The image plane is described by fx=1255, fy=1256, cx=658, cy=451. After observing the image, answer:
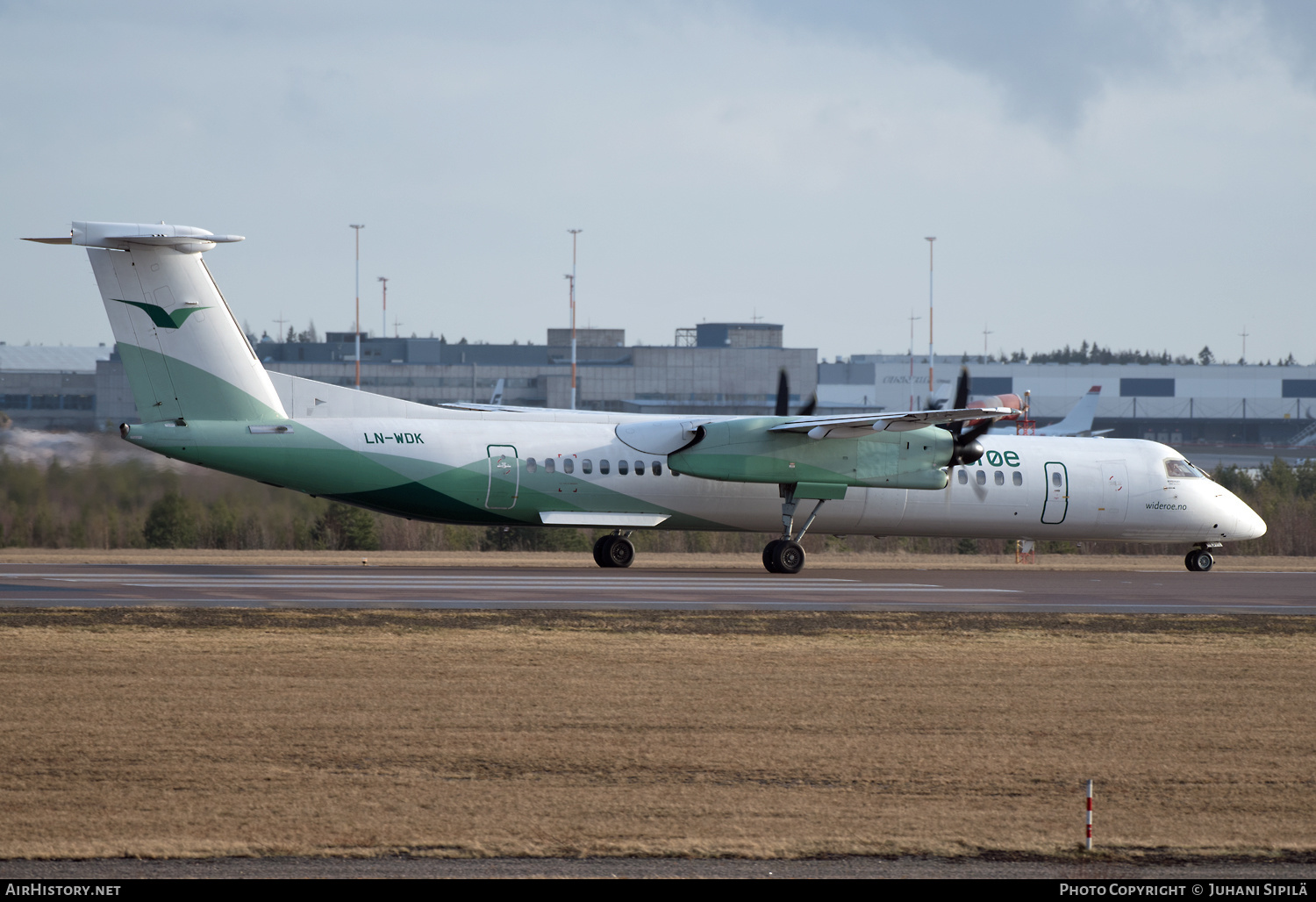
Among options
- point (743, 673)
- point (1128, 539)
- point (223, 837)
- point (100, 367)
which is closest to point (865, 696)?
point (743, 673)

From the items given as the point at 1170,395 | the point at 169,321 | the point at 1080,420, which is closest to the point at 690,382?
the point at 1080,420

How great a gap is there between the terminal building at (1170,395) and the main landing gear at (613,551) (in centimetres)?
8013

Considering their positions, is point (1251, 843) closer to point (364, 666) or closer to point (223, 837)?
point (223, 837)

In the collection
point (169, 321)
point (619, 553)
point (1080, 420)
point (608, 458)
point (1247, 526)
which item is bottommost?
point (619, 553)

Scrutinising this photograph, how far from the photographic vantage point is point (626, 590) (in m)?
23.8

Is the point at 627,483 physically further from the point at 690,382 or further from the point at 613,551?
the point at 690,382

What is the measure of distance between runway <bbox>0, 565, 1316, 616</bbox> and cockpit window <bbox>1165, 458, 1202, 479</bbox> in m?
3.26

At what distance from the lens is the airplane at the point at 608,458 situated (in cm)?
2469

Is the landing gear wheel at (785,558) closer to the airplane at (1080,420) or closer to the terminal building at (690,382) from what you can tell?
the airplane at (1080,420)

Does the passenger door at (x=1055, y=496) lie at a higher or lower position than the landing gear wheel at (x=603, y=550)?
higher

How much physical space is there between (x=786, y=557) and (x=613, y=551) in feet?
13.8

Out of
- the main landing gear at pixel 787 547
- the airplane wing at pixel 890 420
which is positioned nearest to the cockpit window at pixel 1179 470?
the airplane wing at pixel 890 420

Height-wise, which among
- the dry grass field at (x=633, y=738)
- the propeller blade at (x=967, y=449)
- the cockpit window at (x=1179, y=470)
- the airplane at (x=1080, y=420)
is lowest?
the dry grass field at (x=633, y=738)

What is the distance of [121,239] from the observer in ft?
79.1
